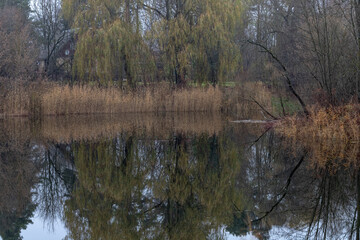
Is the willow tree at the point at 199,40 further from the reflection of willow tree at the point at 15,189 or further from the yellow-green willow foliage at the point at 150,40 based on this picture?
the reflection of willow tree at the point at 15,189

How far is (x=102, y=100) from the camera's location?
1864cm

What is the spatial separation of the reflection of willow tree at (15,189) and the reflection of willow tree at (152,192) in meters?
0.49

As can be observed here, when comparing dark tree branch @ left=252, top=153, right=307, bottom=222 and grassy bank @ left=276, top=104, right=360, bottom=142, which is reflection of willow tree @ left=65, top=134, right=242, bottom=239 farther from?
grassy bank @ left=276, top=104, right=360, bottom=142

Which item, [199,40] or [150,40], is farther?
[150,40]

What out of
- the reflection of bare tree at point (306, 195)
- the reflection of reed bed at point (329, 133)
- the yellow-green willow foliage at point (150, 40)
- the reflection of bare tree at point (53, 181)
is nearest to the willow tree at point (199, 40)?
the yellow-green willow foliage at point (150, 40)

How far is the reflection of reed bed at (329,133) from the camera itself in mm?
7265

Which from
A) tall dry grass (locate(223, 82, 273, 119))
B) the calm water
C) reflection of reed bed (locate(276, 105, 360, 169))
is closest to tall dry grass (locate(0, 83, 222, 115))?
tall dry grass (locate(223, 82, 273, 119))

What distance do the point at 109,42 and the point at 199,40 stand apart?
4.45 metres

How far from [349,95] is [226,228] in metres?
7.61

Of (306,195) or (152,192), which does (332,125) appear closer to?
(306,195)

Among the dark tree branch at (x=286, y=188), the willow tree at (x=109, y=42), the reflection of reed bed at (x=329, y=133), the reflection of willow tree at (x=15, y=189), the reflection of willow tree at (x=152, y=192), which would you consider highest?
the willow tree at (x=109, y=42)

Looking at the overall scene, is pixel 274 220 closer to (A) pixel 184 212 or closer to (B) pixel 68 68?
(A) pixel 184 212

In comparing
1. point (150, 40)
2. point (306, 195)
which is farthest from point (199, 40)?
point (306, 195)

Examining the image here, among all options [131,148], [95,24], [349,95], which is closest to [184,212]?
[131,148]
